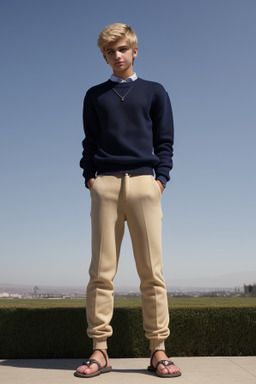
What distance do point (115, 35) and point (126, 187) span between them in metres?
1.56

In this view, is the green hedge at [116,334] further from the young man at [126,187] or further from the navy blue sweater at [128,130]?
the navy blue sweater at [128,130]

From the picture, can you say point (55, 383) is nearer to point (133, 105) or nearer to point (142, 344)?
point (142, 344)

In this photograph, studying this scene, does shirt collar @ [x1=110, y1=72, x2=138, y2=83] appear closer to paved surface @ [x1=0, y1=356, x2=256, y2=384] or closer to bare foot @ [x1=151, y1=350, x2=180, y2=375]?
bare foot @ [x1=151, y1=350, x2=180, y2=375]

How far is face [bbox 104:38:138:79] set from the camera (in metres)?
4.67

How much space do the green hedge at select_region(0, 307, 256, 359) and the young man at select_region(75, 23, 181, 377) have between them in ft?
4.42

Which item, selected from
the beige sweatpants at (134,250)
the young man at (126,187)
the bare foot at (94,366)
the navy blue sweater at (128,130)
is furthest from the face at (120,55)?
the bare foot at (94,366)

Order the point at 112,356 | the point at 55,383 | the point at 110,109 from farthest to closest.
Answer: the point at 112,356
the point at 110,109
the point at 55,383

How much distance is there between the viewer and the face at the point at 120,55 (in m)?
4.67

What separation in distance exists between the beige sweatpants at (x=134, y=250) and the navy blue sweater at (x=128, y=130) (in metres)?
0.17

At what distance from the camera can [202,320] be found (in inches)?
237

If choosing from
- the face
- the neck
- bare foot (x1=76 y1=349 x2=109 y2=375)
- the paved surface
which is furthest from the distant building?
the face

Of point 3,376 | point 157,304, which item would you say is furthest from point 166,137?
point 3,376

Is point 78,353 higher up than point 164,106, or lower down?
lower down

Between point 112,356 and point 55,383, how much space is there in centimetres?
193
